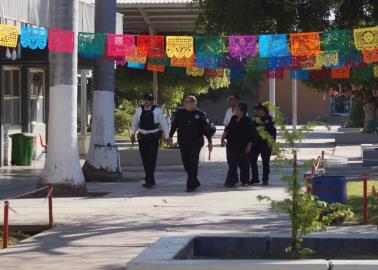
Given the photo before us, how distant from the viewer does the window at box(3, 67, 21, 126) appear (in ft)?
75.3

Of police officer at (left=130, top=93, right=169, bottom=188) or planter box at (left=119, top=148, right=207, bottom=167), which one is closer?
police officer at (left=130, top=93, right=169, bottom=188)

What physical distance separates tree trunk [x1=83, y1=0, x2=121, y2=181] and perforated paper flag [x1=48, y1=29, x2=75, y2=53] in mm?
3101

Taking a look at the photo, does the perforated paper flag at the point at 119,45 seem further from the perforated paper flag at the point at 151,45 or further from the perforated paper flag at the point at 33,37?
the perforated paper flag at the point at 33,37

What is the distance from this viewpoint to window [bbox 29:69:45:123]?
25050 mm

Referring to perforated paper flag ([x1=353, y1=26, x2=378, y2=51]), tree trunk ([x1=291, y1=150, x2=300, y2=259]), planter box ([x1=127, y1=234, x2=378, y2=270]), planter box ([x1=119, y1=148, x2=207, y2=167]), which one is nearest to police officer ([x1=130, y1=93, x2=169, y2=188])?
perforated paper flag ([x1=353, y1=26, x2=378, y2=51])

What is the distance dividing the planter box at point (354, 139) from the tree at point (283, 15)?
38.3 feet

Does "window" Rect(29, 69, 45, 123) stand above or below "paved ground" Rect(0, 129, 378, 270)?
above

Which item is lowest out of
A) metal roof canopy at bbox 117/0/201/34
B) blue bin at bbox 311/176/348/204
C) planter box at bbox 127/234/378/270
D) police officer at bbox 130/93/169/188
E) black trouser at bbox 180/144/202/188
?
planter box at bbox 127/234/378/270

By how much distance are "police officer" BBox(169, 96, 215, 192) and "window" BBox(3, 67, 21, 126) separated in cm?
869

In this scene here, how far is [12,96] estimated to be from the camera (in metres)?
23.5

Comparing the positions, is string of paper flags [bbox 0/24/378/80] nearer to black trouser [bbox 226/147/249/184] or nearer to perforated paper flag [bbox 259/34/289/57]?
perforated paper flag [bbox 259/34/289/57]

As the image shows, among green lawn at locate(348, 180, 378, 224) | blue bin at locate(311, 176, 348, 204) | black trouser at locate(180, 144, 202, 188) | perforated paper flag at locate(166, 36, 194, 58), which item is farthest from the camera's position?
perforated paper flag at locate(166, 36, 194, 58)

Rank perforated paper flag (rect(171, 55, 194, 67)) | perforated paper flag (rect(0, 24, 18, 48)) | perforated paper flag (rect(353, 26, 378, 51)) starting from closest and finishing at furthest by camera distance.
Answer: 1. perforated paper flag (rect(0, 24, 18, 48))
2. perforated paper flag (rect(353, 26, 378, 51))
3. perforated paper flag (rect(171, 55, 194, 67))

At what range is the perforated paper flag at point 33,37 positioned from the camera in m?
15.8
